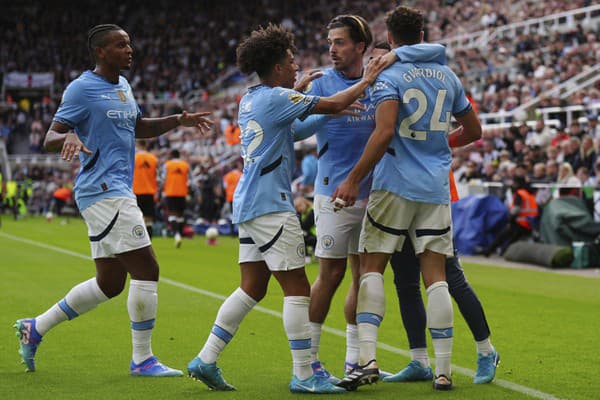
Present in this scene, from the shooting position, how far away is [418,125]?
5902mm

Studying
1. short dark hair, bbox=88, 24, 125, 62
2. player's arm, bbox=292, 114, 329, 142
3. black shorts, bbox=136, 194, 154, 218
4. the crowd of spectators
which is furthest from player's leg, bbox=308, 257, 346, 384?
black shorts, bbox=136, 194, 154, 218

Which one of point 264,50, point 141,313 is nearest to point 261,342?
point 141,313

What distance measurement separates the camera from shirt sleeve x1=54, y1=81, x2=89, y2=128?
256 inches

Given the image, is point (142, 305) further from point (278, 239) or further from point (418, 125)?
point (418, 125)

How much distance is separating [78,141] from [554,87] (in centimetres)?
1998

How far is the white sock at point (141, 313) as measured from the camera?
259 inches

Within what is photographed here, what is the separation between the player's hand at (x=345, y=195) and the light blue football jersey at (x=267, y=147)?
321mm

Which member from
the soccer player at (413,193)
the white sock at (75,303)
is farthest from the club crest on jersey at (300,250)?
the white sock at (75,303)

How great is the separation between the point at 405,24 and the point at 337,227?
4.29ft

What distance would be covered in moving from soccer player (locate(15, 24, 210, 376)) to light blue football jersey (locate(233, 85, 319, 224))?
0.95 m

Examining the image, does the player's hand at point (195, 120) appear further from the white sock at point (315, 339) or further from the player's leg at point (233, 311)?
the white sock at point (315, 339)

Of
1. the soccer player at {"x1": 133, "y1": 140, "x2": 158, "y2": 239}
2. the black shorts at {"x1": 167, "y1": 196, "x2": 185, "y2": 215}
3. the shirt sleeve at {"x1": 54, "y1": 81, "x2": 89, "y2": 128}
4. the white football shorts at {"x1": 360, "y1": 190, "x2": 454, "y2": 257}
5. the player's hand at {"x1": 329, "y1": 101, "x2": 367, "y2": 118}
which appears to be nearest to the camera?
the white football shorts at {"x1": 360, "y1": 190, "x2": 454, "y2": 257}

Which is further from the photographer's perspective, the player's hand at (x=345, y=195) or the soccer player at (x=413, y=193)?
the soccer player at (x=413, y=193)

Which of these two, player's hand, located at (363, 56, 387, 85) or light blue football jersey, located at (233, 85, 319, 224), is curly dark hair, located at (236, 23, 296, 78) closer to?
light blue football jersey, located at (233, 85, 319, 224)
